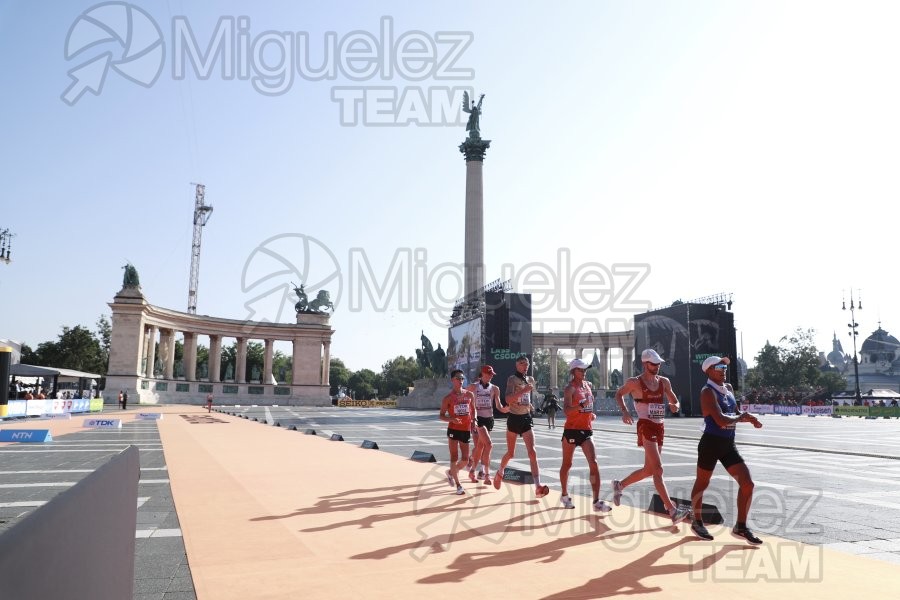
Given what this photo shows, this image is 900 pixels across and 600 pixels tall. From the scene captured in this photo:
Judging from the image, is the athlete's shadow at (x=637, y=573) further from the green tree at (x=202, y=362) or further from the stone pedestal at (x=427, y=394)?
the green tree at (x=202, y=362)

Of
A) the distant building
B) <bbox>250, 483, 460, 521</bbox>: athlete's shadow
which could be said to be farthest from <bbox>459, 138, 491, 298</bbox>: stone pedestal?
the distant building

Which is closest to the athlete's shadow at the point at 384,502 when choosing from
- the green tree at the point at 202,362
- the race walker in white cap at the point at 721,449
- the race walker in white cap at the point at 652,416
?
the race walker in white cap at the point at 652,416

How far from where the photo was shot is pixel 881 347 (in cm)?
15975

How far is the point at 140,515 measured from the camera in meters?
7.81

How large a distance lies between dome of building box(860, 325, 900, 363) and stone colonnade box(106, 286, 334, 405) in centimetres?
Answer: 14561

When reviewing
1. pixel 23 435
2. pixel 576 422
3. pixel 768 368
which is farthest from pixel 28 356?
pixel 768 368

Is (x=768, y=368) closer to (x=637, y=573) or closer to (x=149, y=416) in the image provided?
(x=149, y=416)

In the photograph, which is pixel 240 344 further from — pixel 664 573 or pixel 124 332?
pixel 664 573

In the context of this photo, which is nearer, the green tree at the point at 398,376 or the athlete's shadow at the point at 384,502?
the athlete's shadow at the point at 384,502

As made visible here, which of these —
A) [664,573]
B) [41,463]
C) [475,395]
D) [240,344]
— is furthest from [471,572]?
[240,344]

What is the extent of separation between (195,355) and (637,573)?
77.8 m

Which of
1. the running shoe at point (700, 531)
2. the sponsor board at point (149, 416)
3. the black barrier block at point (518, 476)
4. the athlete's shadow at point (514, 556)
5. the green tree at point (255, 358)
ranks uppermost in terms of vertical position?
the green tree at point (255, 358)

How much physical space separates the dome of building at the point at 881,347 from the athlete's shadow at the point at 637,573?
186 m

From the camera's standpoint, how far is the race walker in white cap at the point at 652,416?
290 inches
